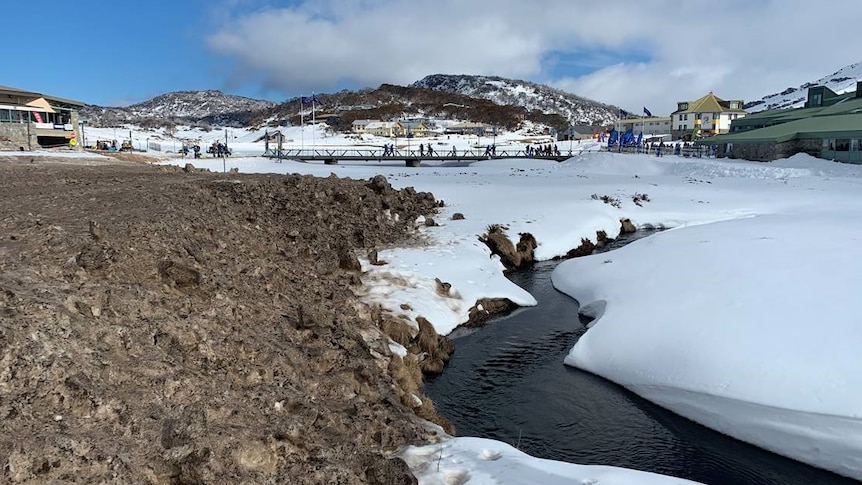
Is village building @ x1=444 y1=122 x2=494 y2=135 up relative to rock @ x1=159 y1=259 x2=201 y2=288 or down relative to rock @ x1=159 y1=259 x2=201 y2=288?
up

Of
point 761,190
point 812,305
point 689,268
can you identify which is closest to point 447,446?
point 812,305

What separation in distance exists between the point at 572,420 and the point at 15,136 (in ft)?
189

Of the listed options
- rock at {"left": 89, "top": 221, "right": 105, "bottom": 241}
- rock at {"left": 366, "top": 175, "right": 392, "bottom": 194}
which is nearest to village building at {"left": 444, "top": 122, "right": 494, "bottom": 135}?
rock at {"left": 366, "top": 175, "right": 392, "bottom": 194}

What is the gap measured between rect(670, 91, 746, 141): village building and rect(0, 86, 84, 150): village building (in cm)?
9367

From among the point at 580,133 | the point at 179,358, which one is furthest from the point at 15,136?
the point at 580,133

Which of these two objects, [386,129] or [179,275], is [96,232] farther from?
[386,129]

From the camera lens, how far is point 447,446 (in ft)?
27.0

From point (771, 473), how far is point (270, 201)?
1613 centimetres

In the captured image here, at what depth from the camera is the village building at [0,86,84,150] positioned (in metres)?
51.1

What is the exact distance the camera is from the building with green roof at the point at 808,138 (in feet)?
142

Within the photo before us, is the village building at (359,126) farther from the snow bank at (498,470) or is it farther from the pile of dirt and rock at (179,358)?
the snow bank at (498,470)

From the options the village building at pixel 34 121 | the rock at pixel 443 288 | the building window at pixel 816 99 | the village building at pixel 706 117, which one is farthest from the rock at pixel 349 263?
the village building at pixel 706 117

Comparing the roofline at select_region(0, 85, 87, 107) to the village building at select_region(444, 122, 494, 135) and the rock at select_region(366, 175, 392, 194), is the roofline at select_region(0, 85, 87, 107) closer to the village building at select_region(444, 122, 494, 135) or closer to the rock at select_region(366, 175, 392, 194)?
the rock at select_region(366, 175, 392, 194)

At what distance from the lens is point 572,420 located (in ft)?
33.2
